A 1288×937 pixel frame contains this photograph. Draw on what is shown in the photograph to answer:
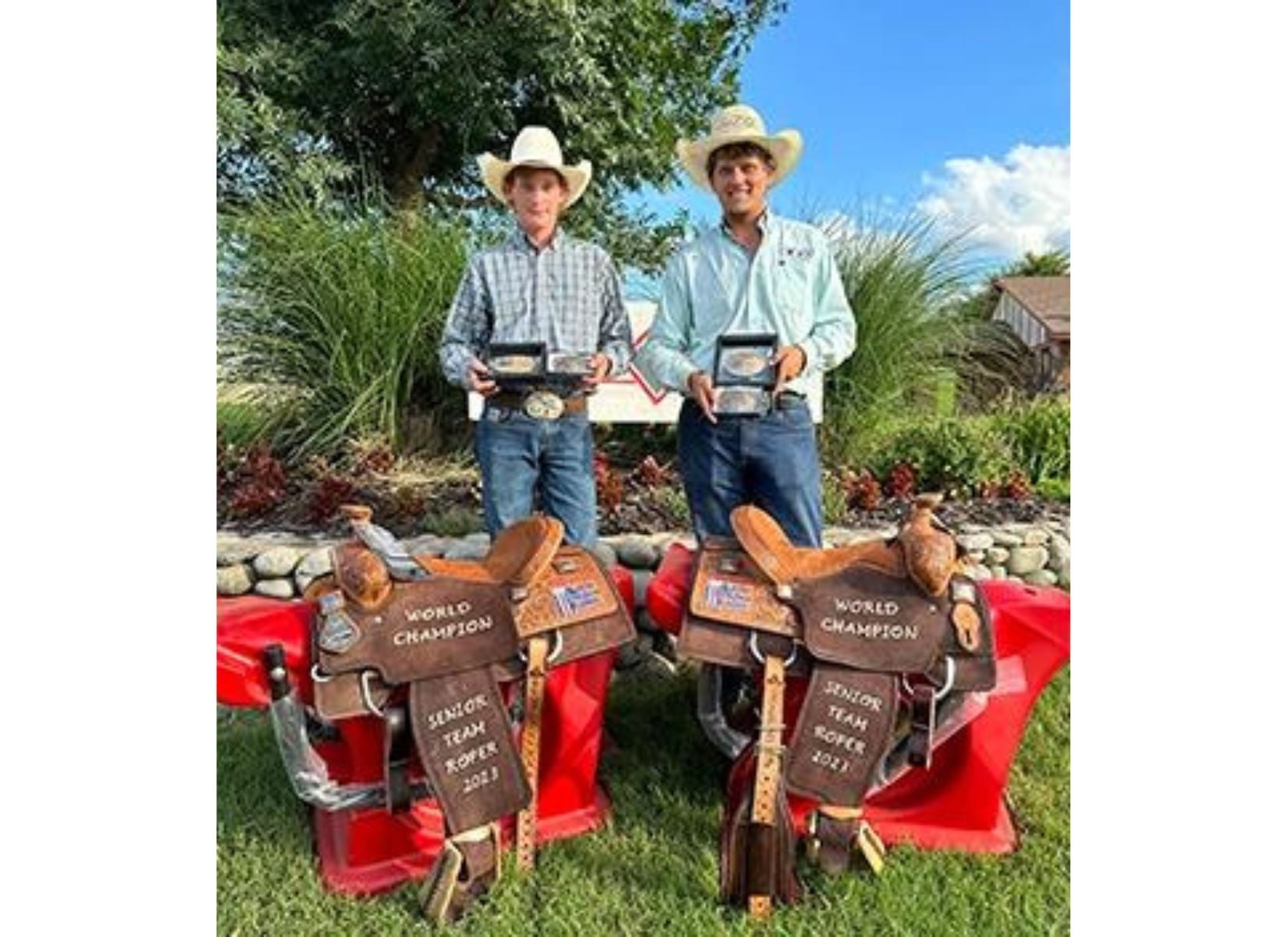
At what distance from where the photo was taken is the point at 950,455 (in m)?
4.32

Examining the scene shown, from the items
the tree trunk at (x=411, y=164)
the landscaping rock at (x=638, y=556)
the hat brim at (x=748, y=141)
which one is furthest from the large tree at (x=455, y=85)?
the hat brim at (x=748, y=141)

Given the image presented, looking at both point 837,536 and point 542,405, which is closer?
point 542,405

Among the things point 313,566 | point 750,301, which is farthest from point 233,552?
point 750,301

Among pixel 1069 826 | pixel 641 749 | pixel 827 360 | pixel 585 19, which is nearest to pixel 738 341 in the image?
pixel 827 360

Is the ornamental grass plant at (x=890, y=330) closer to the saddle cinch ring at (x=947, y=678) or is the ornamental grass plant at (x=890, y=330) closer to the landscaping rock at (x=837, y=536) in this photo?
the landscaping rock at (x=837, y=536)

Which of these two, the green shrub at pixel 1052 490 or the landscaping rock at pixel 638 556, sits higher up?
the green shrub at pixel 1052 490

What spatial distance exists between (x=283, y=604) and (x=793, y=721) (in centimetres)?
115

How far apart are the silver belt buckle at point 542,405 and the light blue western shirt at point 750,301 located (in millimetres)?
242

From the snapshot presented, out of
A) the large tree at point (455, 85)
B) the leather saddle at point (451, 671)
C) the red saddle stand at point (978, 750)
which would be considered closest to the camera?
the leather saddle at point (451, 671)

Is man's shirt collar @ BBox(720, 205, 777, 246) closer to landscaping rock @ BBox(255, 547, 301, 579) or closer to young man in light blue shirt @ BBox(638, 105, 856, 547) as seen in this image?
young man in light blue shirt @ BBox(638, 105, 856, 547)

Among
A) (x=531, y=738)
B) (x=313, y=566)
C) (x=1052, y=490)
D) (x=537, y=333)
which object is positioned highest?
(x=537, y=333)

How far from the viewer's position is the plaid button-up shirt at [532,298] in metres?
2.62

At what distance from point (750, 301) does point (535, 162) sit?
0.64m

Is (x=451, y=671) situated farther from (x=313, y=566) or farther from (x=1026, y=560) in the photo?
(x=1026, y=560)
